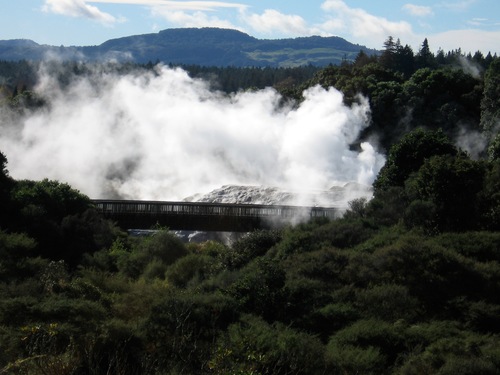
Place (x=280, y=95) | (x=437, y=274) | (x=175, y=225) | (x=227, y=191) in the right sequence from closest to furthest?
(x=437, y=274) → (x=175, y=225) → (x=227, y=191) → (x=280, y=95)

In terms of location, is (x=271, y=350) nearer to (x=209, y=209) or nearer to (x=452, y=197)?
(x=452, y=197)

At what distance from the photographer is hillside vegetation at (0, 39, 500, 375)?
474 inches

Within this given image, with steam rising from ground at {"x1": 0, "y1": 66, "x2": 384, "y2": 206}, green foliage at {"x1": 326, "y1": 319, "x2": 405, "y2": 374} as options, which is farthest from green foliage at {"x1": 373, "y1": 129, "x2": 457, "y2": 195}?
green foliage at {"x1": 326, "y1": 319, "x2": 405, "y2": 374}

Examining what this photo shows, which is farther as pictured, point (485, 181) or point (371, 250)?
point (485, 181)

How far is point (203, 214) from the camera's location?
30203 millimetres

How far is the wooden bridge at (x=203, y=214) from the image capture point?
1164 inches

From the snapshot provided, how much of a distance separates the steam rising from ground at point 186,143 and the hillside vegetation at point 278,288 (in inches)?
489

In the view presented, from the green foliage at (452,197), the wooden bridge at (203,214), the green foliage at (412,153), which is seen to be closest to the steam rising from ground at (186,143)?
the wooden bridge at (203,214)

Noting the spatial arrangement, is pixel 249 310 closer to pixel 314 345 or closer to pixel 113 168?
pixel 314 345

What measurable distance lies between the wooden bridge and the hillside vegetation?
3.03 m

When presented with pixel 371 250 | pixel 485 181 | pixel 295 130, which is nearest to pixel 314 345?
pixel 371 250

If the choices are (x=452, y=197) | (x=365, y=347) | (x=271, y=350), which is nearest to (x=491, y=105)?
(x=452, y=197)

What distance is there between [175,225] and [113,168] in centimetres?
1865

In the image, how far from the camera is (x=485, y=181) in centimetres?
2422
